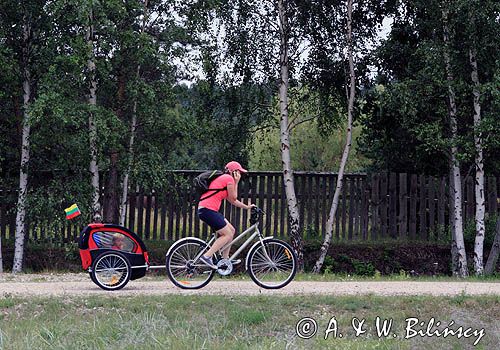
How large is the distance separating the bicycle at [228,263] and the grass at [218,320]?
0.98 metres

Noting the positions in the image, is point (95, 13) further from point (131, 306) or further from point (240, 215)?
point (131, 306)

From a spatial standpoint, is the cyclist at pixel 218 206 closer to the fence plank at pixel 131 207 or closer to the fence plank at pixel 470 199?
the fence plank at pixel 131 207

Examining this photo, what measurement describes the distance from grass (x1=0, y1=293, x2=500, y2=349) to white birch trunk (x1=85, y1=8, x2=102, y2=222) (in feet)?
24.4

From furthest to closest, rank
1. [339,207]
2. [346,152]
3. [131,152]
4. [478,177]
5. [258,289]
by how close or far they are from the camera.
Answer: [339,207]
[346,152]
[478,177]
[131,152]
[258,289]

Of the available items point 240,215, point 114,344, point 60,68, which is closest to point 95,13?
point 60,68

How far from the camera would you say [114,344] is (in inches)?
344

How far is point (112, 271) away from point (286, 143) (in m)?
8.88

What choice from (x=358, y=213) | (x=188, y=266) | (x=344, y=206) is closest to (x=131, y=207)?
(x=344, y=206)

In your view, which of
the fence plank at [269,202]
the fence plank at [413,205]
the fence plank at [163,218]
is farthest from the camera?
the fence plank at [413,205]

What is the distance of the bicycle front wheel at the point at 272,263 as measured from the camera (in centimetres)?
1265

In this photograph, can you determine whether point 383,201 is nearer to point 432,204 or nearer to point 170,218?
point 432,204

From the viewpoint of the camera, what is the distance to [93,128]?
728 inches

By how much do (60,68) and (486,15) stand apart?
9564mm

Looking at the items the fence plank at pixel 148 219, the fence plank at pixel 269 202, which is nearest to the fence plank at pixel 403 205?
the fence plank at pixel 269 202
